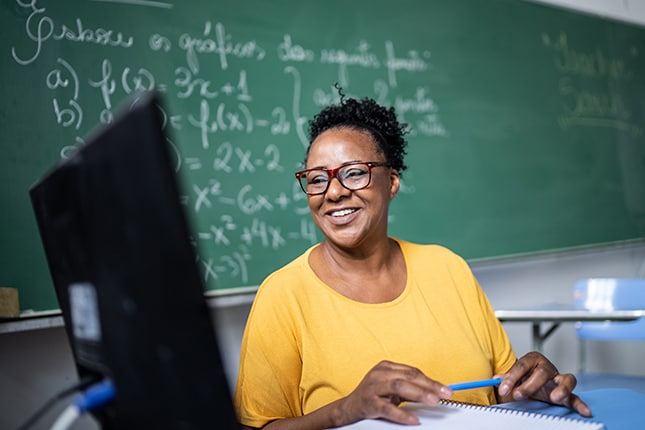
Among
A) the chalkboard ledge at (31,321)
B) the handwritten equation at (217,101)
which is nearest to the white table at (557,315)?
the handwritten equation at (217,101)

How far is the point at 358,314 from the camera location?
1.31m

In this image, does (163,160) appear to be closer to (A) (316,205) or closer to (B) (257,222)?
(A) (316,205)

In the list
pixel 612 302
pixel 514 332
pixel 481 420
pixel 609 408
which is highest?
pixel 481 420

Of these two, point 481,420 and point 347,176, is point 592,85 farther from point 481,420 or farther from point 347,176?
point 481,420

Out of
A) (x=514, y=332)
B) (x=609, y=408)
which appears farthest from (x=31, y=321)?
(x=514, y=332)

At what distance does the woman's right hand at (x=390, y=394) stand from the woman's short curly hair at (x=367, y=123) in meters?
0.65

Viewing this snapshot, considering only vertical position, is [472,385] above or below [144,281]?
below

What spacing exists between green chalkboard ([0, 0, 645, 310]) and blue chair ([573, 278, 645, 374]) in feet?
1.49

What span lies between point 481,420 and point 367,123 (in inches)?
33.1

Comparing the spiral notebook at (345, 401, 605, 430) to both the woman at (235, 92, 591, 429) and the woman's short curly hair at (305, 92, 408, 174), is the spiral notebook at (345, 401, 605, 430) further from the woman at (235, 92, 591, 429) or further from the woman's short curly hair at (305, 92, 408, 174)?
the woman's short curly hair at (305, 92, 408, 174)

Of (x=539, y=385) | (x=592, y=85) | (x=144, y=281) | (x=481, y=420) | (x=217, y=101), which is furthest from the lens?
(x=592, y=85)

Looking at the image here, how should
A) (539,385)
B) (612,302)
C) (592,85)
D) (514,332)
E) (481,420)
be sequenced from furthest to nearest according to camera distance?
(592,85)
(514,332)
(612,302)
(539,385)
(481,420)

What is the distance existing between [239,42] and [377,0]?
73cm

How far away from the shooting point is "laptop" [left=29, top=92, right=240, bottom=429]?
442 millimetres
